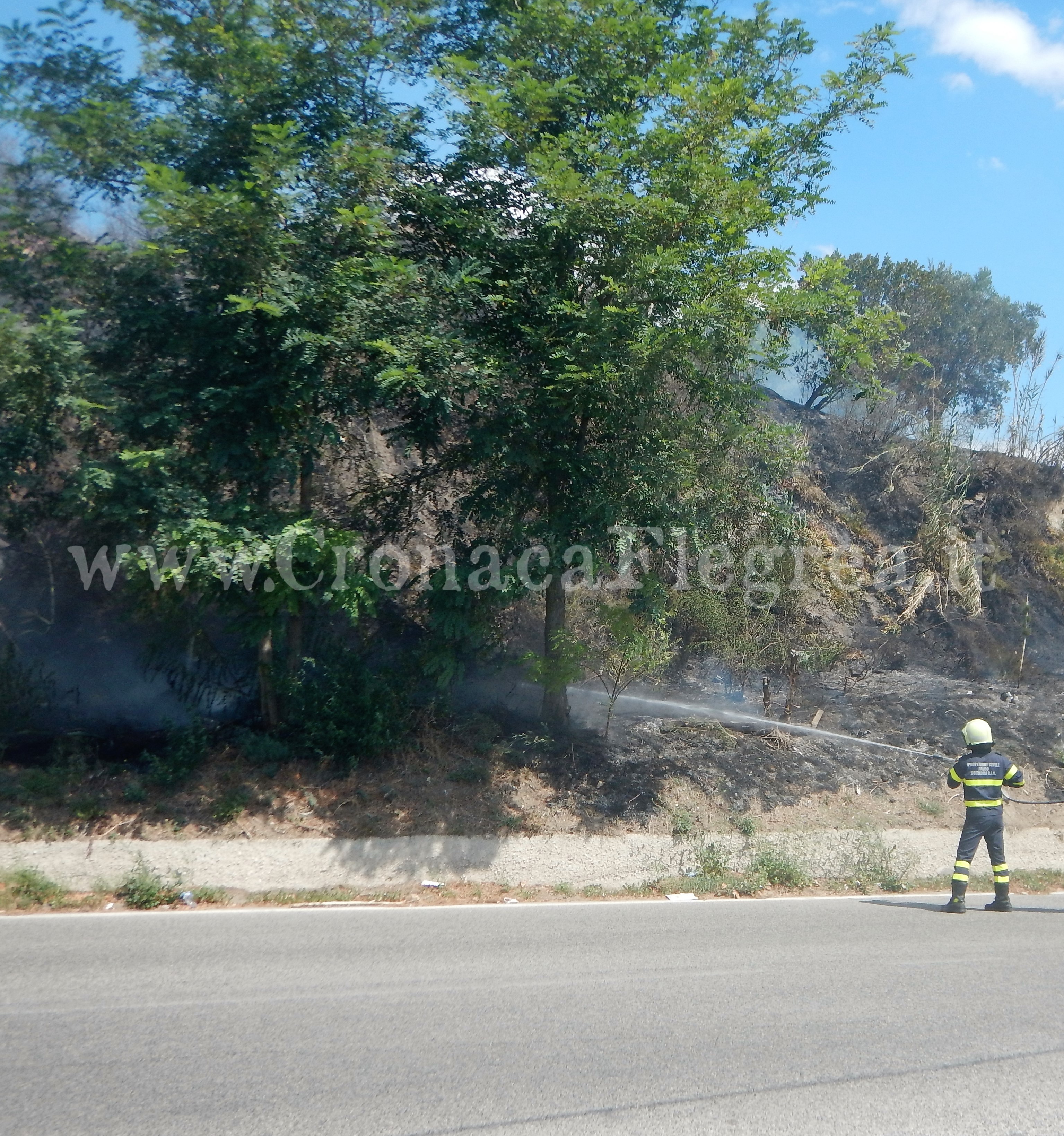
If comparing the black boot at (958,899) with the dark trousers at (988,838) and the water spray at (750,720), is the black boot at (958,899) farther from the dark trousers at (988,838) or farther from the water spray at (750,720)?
the water spray at (750,720)

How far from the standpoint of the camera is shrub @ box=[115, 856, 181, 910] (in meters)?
8.48

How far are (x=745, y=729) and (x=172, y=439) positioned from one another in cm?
851

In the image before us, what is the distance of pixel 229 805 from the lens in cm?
1016

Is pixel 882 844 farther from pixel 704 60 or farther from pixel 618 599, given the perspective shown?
pixel 704 60

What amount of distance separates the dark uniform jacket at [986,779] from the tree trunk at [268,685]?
7.42 m

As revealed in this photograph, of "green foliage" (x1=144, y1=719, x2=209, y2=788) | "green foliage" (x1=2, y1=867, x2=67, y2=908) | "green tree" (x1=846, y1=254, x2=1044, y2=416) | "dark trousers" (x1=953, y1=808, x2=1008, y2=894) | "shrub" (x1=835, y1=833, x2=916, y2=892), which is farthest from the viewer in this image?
"green tree" (x1=846, y1=254, x2=1044, y2=416)

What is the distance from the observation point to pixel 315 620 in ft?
40.1

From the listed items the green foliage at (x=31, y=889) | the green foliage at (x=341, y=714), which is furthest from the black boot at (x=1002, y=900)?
the green foliage at (x=31, y=889)

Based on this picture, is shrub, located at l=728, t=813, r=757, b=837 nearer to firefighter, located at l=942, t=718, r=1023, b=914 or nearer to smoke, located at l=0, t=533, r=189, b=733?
firefighter, located at l=942, t=718, r=1023, b=914

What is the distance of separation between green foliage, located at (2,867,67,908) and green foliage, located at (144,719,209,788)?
1.77 meters

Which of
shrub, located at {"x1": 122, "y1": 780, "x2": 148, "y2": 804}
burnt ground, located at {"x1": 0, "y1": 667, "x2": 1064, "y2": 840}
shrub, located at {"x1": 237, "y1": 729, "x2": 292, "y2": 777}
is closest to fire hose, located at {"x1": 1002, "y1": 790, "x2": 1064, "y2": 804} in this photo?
burnt ground, located at {"x1": 0, "y1": 667, "x2": 1064, "y2": 840}

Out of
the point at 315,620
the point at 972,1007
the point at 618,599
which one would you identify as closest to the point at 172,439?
the point at 315,620

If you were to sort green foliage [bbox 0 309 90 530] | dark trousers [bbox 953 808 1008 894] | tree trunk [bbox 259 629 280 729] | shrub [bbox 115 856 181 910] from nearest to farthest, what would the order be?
shrub [bbox 115 856 181 910] → dark trousers [bbox 953 808 1008 894] → green foliage [bbox 0 309 90 530] → tree trunk [bbox 259 629 280 729]

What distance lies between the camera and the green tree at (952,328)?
2033cm
